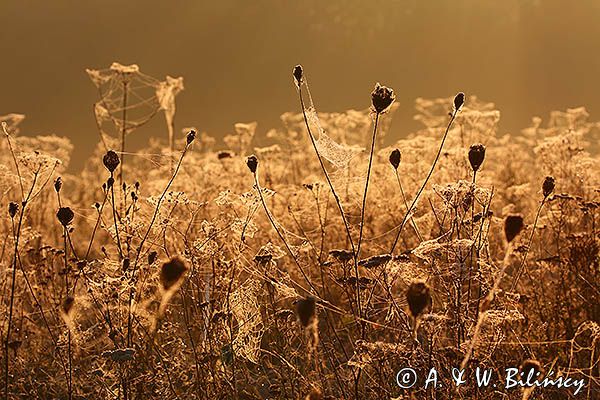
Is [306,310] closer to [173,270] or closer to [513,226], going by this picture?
[173,270]

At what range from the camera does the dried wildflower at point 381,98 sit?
242cm

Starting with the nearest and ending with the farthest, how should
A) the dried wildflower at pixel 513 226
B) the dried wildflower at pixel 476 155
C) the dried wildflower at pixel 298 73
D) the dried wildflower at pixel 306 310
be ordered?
1. the dried wildflower at pixel 306 310
2. the dried wildflower at pixel 513 226
3. the dried wildflower at pixel 476 155
4. the dried wildflower at pixel 298 73

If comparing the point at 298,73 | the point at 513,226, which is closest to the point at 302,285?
the point at 298,73

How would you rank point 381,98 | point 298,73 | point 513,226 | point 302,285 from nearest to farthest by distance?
point 513,226 < point 381,98 < point 298,73 < point 302,285

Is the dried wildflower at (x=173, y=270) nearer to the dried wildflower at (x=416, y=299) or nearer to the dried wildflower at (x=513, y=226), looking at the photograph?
the dried wildflower at (x=416, y=299)

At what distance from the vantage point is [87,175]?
38.3ft

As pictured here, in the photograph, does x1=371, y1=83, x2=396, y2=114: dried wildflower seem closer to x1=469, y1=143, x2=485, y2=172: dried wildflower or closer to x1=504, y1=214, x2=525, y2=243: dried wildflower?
x1=469, y1=143, x2=485, y2=172: dried wildflower

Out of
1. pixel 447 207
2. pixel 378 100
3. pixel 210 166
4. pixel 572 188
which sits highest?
pixel 210 166

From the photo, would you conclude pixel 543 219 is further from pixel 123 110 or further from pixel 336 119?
pixel 336 119

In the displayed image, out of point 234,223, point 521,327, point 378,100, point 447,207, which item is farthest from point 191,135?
point 521,327

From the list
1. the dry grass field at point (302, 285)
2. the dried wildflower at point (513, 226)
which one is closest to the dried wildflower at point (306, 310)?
the dry grass field at point (302, 285)

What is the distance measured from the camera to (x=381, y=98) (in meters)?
2.43

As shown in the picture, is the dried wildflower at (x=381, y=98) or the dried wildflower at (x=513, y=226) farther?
the dried wildflower at (x=381, y=98)

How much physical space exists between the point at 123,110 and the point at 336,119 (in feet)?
11.5
